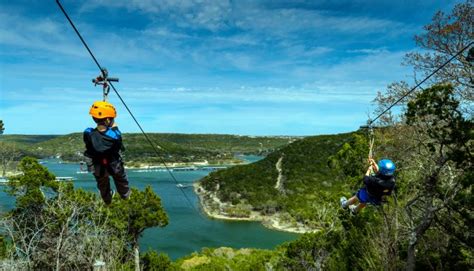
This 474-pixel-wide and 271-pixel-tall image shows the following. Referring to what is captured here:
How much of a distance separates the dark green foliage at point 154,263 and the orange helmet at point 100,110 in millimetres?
20639

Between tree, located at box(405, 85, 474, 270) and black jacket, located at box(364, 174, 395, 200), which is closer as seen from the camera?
black jacket, located at box(364, 174, 395, 200)

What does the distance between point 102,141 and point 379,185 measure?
449 cm

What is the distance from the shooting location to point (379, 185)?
6.66 metres

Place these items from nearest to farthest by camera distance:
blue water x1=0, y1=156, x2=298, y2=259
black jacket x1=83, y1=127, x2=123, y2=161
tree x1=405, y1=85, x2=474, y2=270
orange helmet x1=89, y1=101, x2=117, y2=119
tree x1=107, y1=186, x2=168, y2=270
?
orange helmet x1=89, y1=101, x2=117, y2=119, black jacket x1=83, y1=127, x2=123, y2=161, tree x1=405, y1=85, x2=474, y2=270, tree x1=107, y1=186, x2=168, y2=270, blue water x1=0, y1=156, x2=298, y2=259

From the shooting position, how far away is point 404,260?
13000 millimetres

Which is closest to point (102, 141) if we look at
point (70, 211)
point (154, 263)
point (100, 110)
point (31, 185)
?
point (100, 110)

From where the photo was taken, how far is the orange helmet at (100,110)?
4.63 metres

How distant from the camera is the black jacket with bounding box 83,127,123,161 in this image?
4.85 metres

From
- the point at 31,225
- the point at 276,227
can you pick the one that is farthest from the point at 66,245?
the point at 276,227

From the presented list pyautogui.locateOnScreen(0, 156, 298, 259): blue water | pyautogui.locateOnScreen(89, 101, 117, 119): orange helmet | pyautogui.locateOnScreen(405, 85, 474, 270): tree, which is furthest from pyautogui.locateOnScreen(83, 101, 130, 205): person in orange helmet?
pyautogui.locateOnScreen(0, 156, 298, 259): blue water

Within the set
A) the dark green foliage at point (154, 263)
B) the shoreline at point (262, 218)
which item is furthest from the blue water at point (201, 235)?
the dark green foliage at point (154, 263)

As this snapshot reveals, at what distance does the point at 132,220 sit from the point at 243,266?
7622 mm

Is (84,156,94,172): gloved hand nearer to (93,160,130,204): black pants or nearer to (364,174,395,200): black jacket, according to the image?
(93,160,130,204): black pants

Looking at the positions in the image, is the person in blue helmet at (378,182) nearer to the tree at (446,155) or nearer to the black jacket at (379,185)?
the black jacket at (379,185)
